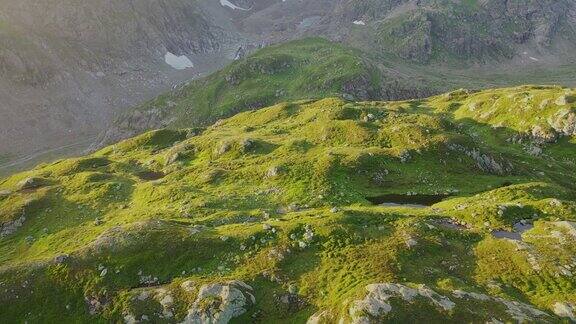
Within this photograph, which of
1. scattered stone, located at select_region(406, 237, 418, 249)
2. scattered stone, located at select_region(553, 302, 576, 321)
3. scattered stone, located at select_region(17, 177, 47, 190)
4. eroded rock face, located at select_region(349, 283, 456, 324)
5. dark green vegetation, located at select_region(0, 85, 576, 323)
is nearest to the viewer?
eroded rock face, located at select_region(349, 283, 456, 324)

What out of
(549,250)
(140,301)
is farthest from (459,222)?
(140,301)

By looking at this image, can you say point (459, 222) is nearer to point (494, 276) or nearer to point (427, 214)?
point (427, 214)

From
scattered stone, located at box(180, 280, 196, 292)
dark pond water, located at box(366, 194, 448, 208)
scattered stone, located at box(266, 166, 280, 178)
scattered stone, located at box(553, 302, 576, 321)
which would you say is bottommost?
dark pond water, located at box(366, 194, 448, 208)

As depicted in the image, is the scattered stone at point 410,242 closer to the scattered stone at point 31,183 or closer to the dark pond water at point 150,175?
the dark pond water at point 150,175

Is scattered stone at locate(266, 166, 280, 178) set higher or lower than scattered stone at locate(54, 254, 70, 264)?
lower

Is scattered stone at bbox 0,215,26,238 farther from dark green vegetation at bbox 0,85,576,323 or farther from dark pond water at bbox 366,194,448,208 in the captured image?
dark pond water at bbox 366,194,448,208

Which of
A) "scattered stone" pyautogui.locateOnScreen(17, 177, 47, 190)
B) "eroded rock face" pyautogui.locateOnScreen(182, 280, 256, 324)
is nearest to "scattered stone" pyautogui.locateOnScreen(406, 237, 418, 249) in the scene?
"eroded rock face" pyautogui.locateOnScreen(182, 280, 256, 324)

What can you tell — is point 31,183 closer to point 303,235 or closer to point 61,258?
point 61,258
